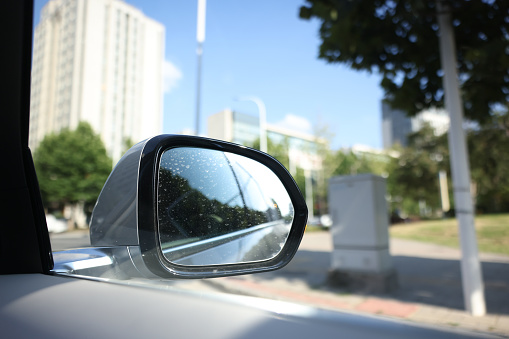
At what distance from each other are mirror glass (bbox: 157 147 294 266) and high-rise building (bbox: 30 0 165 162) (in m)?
0.66

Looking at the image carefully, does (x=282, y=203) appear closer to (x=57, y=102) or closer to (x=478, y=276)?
(x=57, y=102)

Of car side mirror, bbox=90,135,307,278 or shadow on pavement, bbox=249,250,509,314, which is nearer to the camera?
car side mirror, bbox=90,135,307,278

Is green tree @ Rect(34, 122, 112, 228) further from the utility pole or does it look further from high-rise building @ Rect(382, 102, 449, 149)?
high-rise building @ Rect(382, 102, 449, 149)

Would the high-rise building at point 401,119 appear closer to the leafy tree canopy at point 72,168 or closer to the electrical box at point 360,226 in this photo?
the electrical box at point 360,226

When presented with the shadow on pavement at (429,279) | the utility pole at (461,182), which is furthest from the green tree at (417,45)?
the shadow on pavement at (429,279)

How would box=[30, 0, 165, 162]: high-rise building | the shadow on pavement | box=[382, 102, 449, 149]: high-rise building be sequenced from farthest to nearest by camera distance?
box=[382, 102, 449, 149]: high-rise building < the shadow on pavement < box=[30, 0, 165, 162]: high-rise building

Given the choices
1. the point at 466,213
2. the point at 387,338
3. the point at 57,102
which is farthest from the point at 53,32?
the point at 466,213

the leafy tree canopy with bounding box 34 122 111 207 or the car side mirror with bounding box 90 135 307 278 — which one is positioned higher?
the leafy tree canopy with bounding box 34 122 111 207

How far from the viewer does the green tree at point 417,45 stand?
17.9ft

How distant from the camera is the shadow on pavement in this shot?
19.5 feet

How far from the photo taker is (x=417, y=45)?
6195 mm

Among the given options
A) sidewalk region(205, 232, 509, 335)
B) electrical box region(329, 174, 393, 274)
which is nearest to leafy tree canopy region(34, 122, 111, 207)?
sidewalk region(205, 232, 509, 335)

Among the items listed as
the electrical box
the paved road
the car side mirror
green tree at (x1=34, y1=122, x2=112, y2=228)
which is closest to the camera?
the car side mirror

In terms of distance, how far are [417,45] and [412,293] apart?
4317 millimetres
